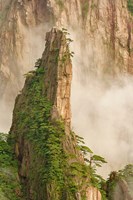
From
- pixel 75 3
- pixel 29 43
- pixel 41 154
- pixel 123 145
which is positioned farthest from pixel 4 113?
pixel 41 154

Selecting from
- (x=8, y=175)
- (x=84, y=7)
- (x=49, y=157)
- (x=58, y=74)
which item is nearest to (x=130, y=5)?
(x=84, y=7)

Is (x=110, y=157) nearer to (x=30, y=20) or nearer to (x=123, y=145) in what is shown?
(x=123, y=145)

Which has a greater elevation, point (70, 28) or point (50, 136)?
point (70, 28)

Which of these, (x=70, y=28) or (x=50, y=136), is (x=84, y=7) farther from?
(x=50, y=136)

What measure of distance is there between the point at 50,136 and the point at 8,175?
12.3 ft

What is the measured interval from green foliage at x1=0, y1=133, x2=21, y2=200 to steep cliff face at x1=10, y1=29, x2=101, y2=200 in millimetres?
453

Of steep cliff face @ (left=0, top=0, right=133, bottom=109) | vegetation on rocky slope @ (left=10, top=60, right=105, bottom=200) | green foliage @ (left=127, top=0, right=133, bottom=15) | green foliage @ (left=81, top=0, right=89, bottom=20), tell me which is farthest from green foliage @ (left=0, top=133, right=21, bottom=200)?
green foliage @ (left=127, top=0, right=133, bottom=15)

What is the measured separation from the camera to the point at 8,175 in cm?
2575

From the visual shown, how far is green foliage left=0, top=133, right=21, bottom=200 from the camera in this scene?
24030 millimetres

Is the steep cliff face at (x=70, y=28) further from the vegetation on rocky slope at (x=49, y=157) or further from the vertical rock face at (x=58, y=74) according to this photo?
the vegetation on rocky slope at (x=49, y=157)

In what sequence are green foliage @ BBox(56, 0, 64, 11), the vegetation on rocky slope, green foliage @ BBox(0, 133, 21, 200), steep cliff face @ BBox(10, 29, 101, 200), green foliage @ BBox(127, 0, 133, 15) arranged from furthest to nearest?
green foliage @ BBox(127, 0, 133, 15) < green foliage @ BBox(56, 0, 64, 11) < green foliage @ BBox(0, 133, 21, 200) < steep cliff face @ BBox(10, 29, 101, 200) < the vegetation on rocky slope

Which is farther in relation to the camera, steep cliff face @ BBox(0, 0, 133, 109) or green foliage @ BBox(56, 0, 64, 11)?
green foliage @ BBox(56, 0, 64, 11)

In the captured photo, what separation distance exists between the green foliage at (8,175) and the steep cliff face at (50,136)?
0.45m

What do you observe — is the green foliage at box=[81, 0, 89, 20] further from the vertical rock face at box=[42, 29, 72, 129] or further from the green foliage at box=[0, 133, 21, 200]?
the green foliage at box=[0, 133, 21, 200]
